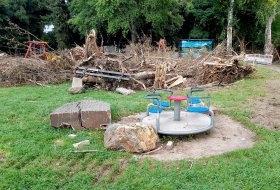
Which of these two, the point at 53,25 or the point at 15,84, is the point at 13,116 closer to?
the point at 15,84

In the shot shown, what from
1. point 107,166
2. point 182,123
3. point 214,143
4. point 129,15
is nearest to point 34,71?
point 182,123

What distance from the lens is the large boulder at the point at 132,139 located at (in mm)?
5281

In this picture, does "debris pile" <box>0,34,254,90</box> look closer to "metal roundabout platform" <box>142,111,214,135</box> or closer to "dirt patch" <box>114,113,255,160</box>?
"metal roundabout platform" <box>142,111,214,135</box>

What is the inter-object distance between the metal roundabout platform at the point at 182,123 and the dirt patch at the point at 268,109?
1281 mm

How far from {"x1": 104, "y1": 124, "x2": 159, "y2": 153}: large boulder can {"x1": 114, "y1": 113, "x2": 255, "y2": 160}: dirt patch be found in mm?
187

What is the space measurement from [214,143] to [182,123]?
0.87 meters

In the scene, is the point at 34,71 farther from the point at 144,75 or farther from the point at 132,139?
the point at 132,139

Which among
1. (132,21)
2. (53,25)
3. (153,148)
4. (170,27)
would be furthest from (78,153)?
(53,25)

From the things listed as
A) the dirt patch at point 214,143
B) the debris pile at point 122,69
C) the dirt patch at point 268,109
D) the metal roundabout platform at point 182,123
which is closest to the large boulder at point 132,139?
the dirt patch at point 214,143

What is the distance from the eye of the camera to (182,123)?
6414 mm

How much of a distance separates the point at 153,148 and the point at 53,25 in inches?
1184

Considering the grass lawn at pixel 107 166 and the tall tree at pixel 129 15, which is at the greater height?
the tall tree at pixel 129 15

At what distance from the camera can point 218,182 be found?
14.1 ft

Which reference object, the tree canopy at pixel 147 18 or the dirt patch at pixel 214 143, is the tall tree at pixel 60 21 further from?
the dirt patch at pixel 214 143
